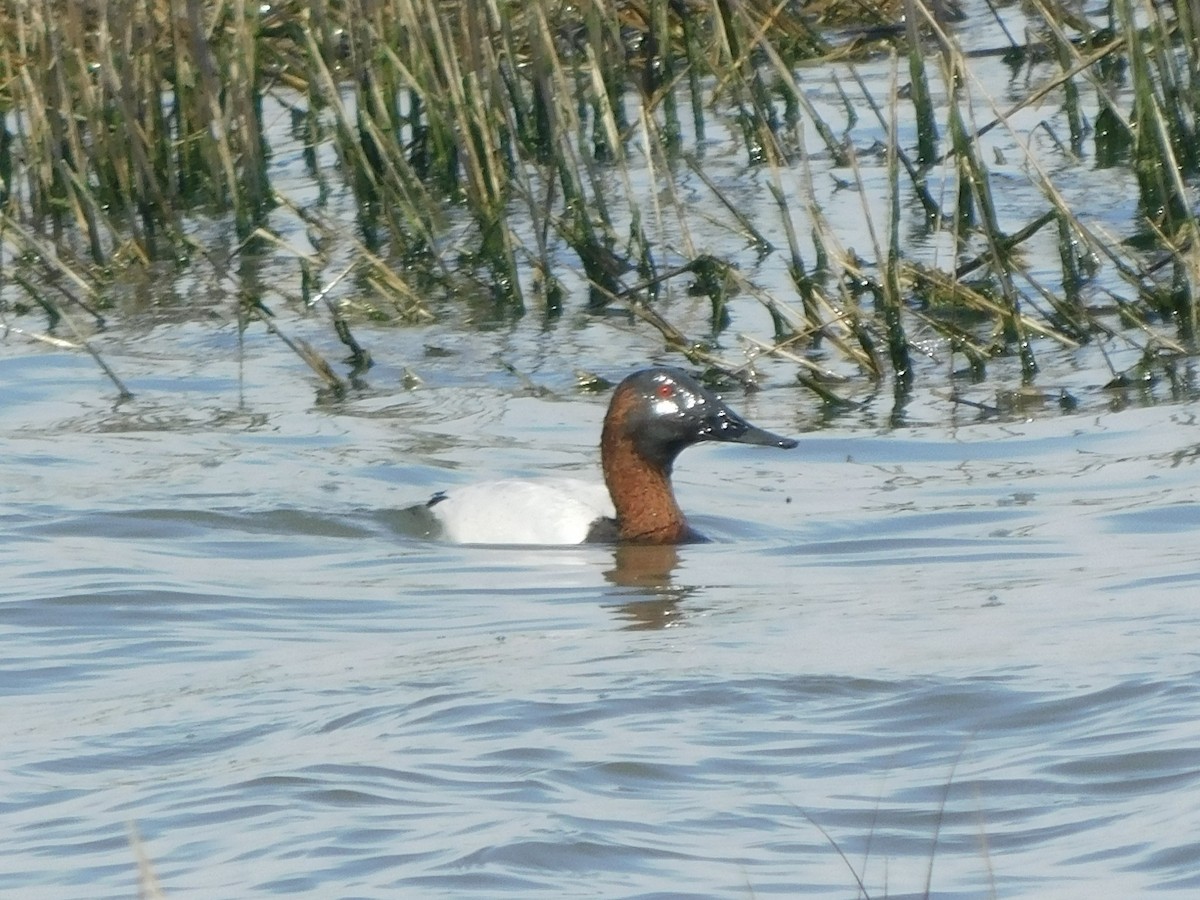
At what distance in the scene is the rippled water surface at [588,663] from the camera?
3.69 m

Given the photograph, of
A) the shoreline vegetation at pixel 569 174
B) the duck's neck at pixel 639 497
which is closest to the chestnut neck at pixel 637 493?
Result: the duck's neck at pixel 639 497

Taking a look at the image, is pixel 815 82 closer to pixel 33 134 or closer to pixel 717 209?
pixel 717 209

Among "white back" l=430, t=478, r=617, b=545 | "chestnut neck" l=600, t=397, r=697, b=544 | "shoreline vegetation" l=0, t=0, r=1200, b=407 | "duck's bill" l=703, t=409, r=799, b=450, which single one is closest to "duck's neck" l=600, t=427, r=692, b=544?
"chestnut neck" l=600, t=397, r=697, b=544

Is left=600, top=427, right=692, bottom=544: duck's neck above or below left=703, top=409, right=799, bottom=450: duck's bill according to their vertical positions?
below

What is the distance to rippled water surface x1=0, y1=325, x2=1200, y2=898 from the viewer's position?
3691 millimetres

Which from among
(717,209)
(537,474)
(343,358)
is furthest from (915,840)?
(717,209)

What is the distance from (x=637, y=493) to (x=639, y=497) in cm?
1

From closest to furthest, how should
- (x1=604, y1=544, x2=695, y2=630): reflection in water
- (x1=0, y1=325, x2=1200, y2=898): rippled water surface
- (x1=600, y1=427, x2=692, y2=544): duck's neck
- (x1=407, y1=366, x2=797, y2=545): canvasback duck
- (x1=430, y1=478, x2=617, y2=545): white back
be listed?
1. (x1=0, y1=325, x2=1200, y2=898): rippled water surface
2. (x1=604, y1=544, x2=695, y2=630): reflection in water
3. (x1=430, y1=478, x2=617, y2=545): white back
4. (x1=407, y1=366, x2=797, y2=545): canvasback duck
5. (x1=600, y1=427, x2=692, y2=544): duck's neck

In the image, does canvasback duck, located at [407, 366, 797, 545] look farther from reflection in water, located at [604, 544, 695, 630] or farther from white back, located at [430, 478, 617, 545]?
reflection in water, located at [604, 544, 695, 630]

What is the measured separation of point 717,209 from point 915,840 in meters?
7.16

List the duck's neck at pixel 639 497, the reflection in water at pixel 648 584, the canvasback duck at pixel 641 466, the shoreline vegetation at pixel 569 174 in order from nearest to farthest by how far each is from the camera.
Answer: the reflection in water at pixel 648 584, the canvasback duck at pixel 641 466, the duck's neck at pixel 639 497, the shoreline vegetation at pixel 569 174

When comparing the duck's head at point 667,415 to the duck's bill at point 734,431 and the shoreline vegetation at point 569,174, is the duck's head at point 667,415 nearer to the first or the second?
the duck's bill at point 734,431

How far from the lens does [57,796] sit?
402 centimetres

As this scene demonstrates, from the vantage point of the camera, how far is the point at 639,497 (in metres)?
7.22
